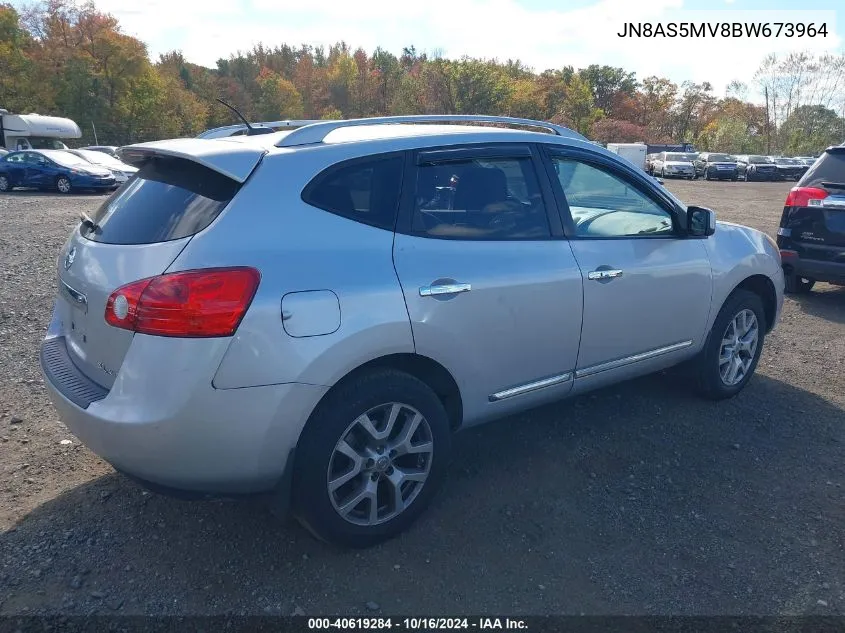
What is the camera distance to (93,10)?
51.0 meters

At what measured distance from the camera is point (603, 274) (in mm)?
3633

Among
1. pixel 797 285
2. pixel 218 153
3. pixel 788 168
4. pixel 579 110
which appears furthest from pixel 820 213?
pixel 579 110

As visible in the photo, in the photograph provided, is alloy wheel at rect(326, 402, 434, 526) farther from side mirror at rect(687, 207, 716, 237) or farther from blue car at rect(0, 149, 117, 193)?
blue car at rect(0, 149, 117, 193)

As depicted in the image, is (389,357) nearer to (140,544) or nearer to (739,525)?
(140,544)

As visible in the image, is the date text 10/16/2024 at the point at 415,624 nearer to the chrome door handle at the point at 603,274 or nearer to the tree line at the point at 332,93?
the chrome door handle at the point at 603,274

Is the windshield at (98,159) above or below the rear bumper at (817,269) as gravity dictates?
below

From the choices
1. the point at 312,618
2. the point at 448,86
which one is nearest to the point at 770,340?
the point at 312,618

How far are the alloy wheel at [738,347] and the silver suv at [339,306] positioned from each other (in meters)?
1.03

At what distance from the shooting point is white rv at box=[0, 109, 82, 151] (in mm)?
33172

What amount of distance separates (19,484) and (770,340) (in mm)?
5911

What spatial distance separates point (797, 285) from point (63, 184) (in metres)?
20.8

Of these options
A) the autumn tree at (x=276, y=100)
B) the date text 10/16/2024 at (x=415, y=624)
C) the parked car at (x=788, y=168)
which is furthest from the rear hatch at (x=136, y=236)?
the autumn tree at (x=276, y=100)

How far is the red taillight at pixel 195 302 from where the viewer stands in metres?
2.44

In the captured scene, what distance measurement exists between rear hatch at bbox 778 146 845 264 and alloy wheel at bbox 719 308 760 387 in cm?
290
